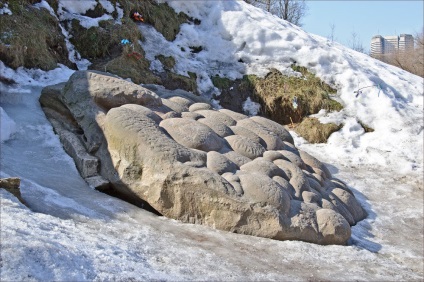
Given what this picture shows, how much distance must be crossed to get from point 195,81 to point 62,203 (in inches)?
224

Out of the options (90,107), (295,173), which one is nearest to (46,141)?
(90,107)

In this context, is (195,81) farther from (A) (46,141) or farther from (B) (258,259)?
(B) (258,259)

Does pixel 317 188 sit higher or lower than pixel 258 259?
higher

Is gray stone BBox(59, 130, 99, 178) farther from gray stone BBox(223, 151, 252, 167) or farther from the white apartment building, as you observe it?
the white apartment building

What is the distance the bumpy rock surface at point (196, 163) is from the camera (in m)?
4.72

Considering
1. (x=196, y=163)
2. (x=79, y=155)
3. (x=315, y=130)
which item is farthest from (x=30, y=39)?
(x=315, y=130)

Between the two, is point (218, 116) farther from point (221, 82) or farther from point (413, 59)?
point (413, 59)

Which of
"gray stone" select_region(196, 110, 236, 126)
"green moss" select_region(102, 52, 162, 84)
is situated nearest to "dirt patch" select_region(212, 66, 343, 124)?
"green moss" select_region(102, 52, 162, 84)

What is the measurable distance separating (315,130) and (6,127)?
548 cm

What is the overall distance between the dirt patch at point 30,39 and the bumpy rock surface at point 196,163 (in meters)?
1.05

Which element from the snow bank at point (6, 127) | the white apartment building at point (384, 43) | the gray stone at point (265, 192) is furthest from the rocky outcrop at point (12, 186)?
the white apartment building at point (384, 43)

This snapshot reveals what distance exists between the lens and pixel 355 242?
A: 16.6 feet

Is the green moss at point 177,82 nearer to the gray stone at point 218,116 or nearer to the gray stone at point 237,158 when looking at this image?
the gray stone at point 218,116

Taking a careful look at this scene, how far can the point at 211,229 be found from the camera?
4.62m
